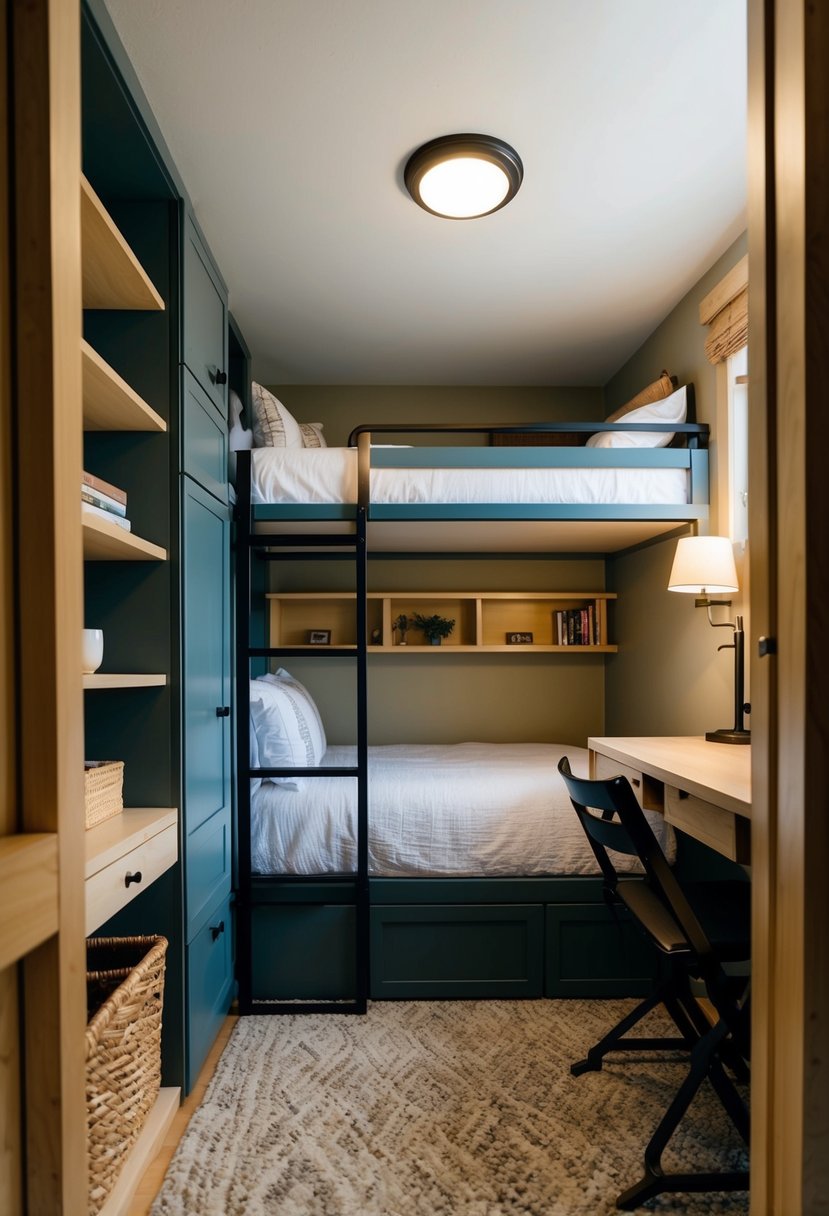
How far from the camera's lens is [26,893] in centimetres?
71

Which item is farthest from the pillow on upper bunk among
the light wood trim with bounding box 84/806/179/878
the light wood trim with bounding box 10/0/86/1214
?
the light wood trim with bounding box 10/0/86/1214

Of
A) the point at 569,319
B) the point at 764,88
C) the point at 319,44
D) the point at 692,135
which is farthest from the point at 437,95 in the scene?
the point at 569,319

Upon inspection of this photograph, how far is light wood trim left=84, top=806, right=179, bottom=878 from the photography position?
60.6 inches

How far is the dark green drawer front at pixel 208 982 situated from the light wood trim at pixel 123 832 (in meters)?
0.42

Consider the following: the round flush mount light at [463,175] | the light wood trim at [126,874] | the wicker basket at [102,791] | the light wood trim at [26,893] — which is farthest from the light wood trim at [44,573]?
the round flush mount light at [463,175]

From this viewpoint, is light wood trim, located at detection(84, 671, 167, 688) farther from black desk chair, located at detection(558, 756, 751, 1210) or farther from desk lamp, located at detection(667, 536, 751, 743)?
desk lamp, located at detection(667, 536, 751, 743)

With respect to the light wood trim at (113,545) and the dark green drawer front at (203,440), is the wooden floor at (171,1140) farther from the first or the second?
the dark green drawer front at (203,440)

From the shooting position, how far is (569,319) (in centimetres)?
324

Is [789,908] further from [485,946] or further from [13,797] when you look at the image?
[485,946]

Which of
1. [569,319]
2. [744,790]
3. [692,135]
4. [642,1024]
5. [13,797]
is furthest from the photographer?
[569,319]

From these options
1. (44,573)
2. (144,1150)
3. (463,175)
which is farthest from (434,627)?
(44,573)

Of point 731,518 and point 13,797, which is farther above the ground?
point 731,518

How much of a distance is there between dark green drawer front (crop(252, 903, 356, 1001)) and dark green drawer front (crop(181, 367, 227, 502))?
1.49 metres

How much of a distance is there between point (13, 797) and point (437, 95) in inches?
75.7
